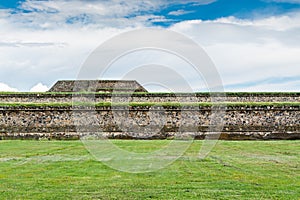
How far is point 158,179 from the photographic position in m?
6.69

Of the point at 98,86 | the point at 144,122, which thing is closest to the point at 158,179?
the point at 144,122

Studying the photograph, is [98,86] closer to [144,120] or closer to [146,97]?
[146,97]

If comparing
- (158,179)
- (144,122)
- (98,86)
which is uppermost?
(98,86)

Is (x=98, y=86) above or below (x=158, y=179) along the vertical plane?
above

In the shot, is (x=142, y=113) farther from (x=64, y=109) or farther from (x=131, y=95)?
(x=131, y=95)

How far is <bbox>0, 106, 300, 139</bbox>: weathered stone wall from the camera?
15.6 metres

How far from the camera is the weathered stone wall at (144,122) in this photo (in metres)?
15.6

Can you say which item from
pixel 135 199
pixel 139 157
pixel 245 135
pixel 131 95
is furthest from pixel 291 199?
pixel 131 95

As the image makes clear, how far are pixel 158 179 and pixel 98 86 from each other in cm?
1733

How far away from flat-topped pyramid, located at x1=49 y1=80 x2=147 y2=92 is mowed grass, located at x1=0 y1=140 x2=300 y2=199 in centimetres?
1384

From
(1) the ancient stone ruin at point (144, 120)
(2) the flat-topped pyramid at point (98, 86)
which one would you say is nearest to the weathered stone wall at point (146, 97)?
(2) the flat-topped pyramid at point (98, 86)

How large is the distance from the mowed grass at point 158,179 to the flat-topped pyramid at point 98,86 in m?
13.8

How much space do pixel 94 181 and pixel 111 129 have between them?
9.12m

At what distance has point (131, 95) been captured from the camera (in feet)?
68.9
